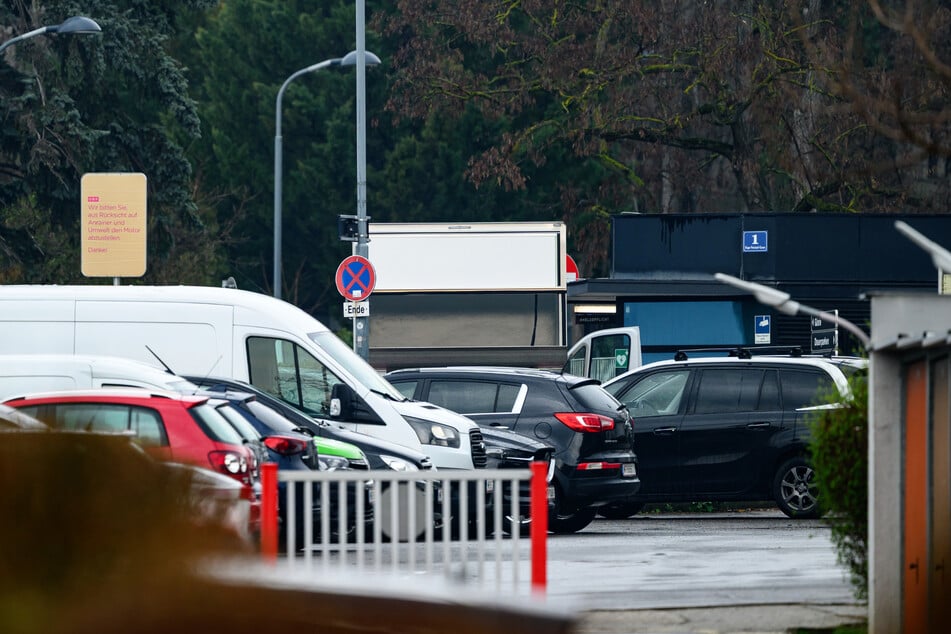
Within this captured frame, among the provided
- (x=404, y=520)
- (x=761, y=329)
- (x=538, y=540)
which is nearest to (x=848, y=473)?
(x=538, y=540)

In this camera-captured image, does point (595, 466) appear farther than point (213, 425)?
Yes

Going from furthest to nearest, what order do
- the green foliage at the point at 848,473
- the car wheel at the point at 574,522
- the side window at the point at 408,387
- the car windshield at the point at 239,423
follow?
the side window at the point at 408,387 < the car wheel at the point at 574,522 < the car windshield at the point at 239,423 < the green foliage at the point at 848,473

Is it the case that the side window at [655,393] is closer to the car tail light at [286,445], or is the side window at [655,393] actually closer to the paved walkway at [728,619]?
the car tail light at [286,445]

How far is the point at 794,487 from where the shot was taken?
16703 mm

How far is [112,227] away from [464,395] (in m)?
11.3

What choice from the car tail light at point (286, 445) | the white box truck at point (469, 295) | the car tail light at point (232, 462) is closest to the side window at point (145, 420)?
the car tail light at point (232, 462)

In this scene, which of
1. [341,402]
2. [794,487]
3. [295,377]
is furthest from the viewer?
[794,487]

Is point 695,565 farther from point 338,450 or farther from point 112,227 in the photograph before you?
point 112,227

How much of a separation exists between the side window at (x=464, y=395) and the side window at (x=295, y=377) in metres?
1.50

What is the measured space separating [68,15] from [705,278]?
58.3 feet

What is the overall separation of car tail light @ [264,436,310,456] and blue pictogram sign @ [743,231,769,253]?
1693cm

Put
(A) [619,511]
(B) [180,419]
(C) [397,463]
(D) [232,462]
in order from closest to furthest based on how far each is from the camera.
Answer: (D) [232,462] < (B) [180,419] < (C) [397,463] < (A) [619,511]

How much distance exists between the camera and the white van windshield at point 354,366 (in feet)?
50.1

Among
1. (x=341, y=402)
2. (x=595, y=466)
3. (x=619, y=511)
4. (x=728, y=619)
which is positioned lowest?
(x=619, y=511)
